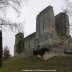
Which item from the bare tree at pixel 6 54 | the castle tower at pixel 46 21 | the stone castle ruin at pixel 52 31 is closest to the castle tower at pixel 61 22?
the stone castle ruin at pixel 52 31

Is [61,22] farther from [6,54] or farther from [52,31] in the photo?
[6,54]

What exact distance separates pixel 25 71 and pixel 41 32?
18123mm

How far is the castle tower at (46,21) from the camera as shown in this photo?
3638cm

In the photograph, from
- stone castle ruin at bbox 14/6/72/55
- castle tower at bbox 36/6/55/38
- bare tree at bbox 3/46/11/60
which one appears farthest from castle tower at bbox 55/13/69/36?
bare tree at bbox 3/46/11/60

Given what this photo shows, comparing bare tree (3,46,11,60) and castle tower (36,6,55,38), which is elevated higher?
castle tower (36,6,55,38)

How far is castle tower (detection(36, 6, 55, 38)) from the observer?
1432 inches

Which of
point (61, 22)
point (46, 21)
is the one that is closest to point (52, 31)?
point (46, 21)

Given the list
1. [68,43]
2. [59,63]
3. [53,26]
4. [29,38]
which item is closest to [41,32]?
[53,26]

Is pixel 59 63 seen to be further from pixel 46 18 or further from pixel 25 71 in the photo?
pixel 46 18

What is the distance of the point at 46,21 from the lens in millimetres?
37219

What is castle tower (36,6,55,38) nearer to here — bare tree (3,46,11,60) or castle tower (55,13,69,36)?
castle tower (55,13,69,36)

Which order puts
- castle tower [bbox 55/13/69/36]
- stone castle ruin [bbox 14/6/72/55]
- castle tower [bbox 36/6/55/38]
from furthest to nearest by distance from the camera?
castle tower [bbox 55/13/69/36]
castle tower [bbox 36/6/55/38]
stone castle ruin [bbox 14/6/72/55]

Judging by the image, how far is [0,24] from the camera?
8852 millimetres

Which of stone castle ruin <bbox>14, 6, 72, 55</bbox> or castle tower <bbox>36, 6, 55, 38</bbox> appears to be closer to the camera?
stone castle ruin <bbox>14, 6, 72, 55</bbox>
